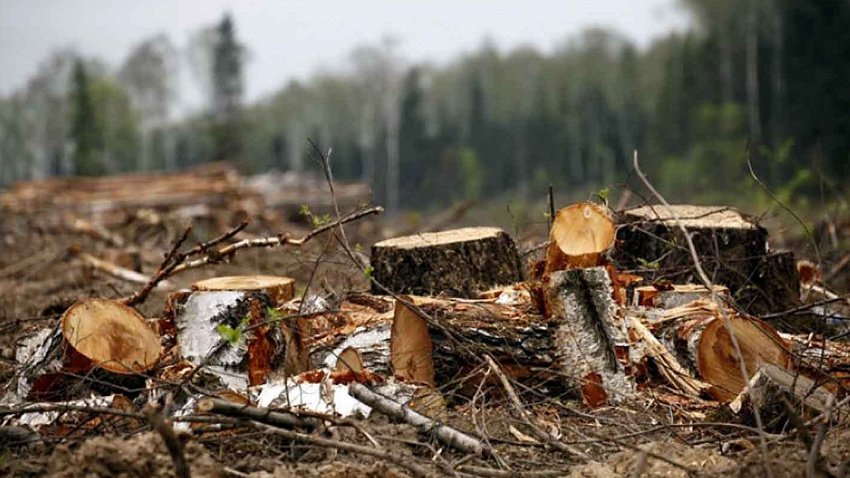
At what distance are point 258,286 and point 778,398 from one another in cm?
254

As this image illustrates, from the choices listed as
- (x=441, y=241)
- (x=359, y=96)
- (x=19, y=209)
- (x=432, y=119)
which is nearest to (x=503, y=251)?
(x=441, y=241)

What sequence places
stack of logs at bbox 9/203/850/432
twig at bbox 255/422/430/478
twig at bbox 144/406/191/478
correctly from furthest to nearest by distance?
stack of logs at bbox 9/203/850/432 → twig at bbox 255/422/430/478 → twig at bbox 144/406/191/478

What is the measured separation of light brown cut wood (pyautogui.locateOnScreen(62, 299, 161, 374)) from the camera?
4.13 m

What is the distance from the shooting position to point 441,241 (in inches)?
203

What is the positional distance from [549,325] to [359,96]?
4474 centimetres

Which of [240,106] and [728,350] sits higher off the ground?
[240,106]

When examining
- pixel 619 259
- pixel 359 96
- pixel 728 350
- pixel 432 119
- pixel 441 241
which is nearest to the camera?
pixel 728 350

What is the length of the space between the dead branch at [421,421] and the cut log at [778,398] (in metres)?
1.16

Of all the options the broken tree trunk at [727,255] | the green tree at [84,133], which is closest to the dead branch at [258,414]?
the broken tree trunk at [727,255]

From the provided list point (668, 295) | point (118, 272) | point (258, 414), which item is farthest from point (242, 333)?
point (118, 272)

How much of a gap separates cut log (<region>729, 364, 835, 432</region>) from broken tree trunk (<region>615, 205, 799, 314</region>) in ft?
5.51

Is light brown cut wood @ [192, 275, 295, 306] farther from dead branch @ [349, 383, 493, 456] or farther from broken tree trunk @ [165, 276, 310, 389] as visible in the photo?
dead branch @ [349, 383, 493, 456]

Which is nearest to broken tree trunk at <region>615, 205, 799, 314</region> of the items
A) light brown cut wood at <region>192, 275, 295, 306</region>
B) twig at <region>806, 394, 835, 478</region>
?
light brown cut wood at <region>192, 275, 295, 306</region>

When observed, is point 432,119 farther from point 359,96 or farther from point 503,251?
point 503,251
